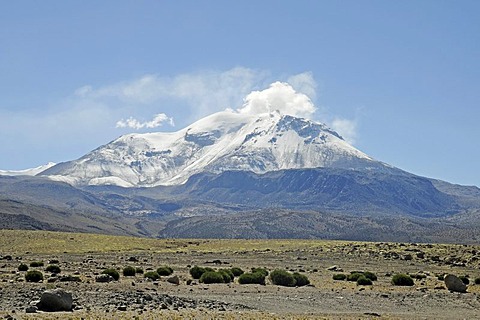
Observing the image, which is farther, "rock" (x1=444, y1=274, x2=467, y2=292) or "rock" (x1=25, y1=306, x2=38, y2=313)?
"rock" (x1=444, y1=274, x2=467, y2=292)

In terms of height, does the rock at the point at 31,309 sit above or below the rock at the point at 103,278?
below

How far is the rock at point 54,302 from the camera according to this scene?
28.6 meters

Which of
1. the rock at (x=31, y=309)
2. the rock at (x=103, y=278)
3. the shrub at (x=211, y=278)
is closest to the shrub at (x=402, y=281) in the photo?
the shrub at (x=211, y=278)

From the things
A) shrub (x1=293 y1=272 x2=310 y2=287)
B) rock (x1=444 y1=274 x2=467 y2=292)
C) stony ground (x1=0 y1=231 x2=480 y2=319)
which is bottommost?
stony ground (x1=0 y1=231 x2=480 y2=319)

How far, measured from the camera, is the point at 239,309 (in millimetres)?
33406

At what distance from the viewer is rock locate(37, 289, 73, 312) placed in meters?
28.6

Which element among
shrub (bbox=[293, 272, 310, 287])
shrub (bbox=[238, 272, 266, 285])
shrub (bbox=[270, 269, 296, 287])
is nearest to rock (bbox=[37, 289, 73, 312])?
shrub (bbox=[238, 272, 266, 285])

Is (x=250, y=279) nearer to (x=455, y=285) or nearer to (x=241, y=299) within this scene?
(x=241, y=299)

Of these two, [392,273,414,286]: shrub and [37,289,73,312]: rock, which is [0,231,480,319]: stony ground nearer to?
[392,273,414,286]: shrub

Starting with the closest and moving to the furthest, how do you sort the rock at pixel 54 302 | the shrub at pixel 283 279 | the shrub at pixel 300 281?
1. the rock at pixel 54 302
2. the shrub at pixel 283 279
3. the shrub at pixel 300 281

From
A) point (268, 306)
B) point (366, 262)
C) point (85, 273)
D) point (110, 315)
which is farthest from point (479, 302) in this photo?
point (366, 262)

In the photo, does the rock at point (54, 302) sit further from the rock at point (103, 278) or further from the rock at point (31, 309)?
the rock at point (103, 278)

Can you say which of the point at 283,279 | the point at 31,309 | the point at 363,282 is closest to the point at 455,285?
the point at 363,282

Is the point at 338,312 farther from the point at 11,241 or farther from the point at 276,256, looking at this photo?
the point at 11,241
